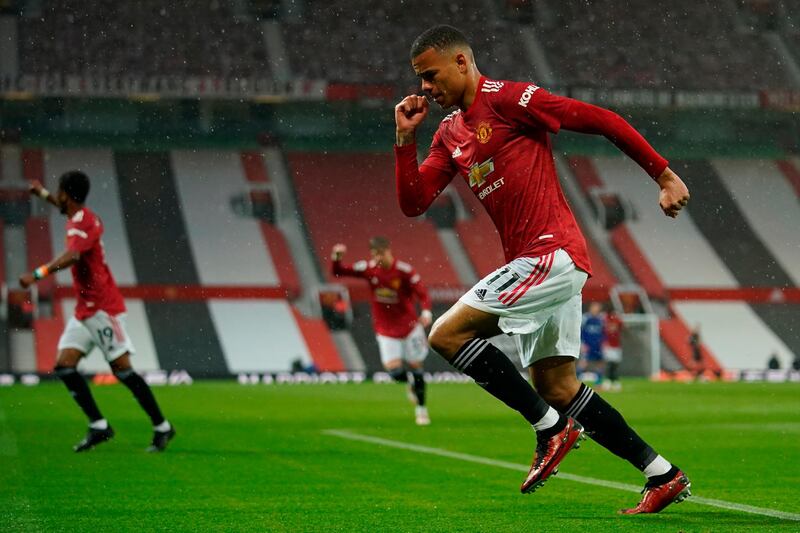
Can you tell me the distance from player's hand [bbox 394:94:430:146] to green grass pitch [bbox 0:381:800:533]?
1.84 metres

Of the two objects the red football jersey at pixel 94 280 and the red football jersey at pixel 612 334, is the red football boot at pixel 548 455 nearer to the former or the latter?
the red football jersey at pixel 94 280

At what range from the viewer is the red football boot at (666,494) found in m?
6.13

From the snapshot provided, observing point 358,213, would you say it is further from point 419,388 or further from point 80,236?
point 80,236

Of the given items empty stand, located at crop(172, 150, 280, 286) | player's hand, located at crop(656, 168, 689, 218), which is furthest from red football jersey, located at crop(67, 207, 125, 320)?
empty stand, located at crop(172, 150, 280, 286)

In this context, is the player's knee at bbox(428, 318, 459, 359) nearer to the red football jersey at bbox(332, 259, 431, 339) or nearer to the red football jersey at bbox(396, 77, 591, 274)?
the red football jersey at bbox(396, 77, 591, 274)

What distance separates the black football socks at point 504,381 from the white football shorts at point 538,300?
0.13m

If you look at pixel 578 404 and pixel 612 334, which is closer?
pixel 578 404

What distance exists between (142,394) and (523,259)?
5.86m

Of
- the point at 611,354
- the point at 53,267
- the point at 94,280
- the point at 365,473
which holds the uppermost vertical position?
→ the point at 53,267

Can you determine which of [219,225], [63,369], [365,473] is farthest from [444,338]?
[219,225]

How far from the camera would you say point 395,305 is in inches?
666

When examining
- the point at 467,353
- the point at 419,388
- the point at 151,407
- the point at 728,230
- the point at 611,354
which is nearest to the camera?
the point at 467,353

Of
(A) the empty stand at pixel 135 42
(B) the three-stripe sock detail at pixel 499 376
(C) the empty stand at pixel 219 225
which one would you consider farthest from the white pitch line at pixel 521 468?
(A) the empty stand at pixel 135 42

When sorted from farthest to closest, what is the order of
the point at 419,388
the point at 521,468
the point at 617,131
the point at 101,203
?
the point at 101,203 → the point at 419,388 → the point at 521,468 → the point at 617,131
